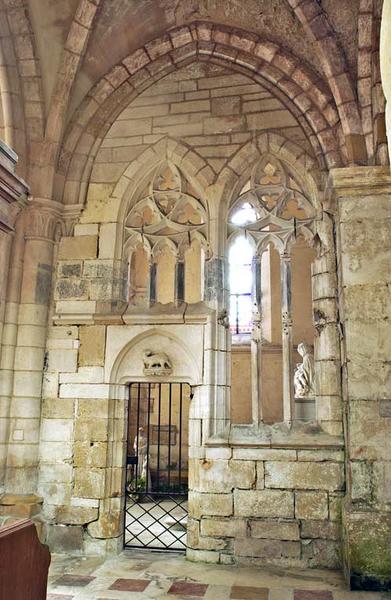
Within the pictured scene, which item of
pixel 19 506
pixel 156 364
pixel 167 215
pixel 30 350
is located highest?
pixel 167 215

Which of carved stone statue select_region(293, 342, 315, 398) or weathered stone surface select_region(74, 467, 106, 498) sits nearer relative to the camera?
weathered stone surface select_region(74, 467, 106, 498)

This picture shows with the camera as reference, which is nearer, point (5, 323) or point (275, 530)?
point (275, 530)

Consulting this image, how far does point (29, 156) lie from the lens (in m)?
5.75

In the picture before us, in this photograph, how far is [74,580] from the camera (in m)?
4.32

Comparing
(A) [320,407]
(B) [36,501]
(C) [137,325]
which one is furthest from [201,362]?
(B) [36,501]

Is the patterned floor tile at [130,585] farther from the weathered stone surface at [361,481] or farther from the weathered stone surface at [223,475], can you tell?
the weathered stone surface at [361,481]

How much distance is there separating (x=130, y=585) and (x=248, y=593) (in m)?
0.93

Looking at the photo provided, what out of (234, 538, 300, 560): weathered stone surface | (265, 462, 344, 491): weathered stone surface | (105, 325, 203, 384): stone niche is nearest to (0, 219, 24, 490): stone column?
(105, 325, 203, 384): stone niche

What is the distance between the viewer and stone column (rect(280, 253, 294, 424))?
5.26 m

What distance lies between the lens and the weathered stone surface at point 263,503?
4863mm

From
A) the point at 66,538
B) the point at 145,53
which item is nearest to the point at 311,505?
the point at 66,538

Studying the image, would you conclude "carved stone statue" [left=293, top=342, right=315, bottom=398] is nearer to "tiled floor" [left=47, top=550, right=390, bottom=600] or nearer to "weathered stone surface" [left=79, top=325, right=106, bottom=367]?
"tiled floor" [left=47, top=550, right=390, bottom=600]

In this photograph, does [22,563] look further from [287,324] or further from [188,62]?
[188,62]

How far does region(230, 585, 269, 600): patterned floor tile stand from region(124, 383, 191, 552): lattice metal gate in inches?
50.7
